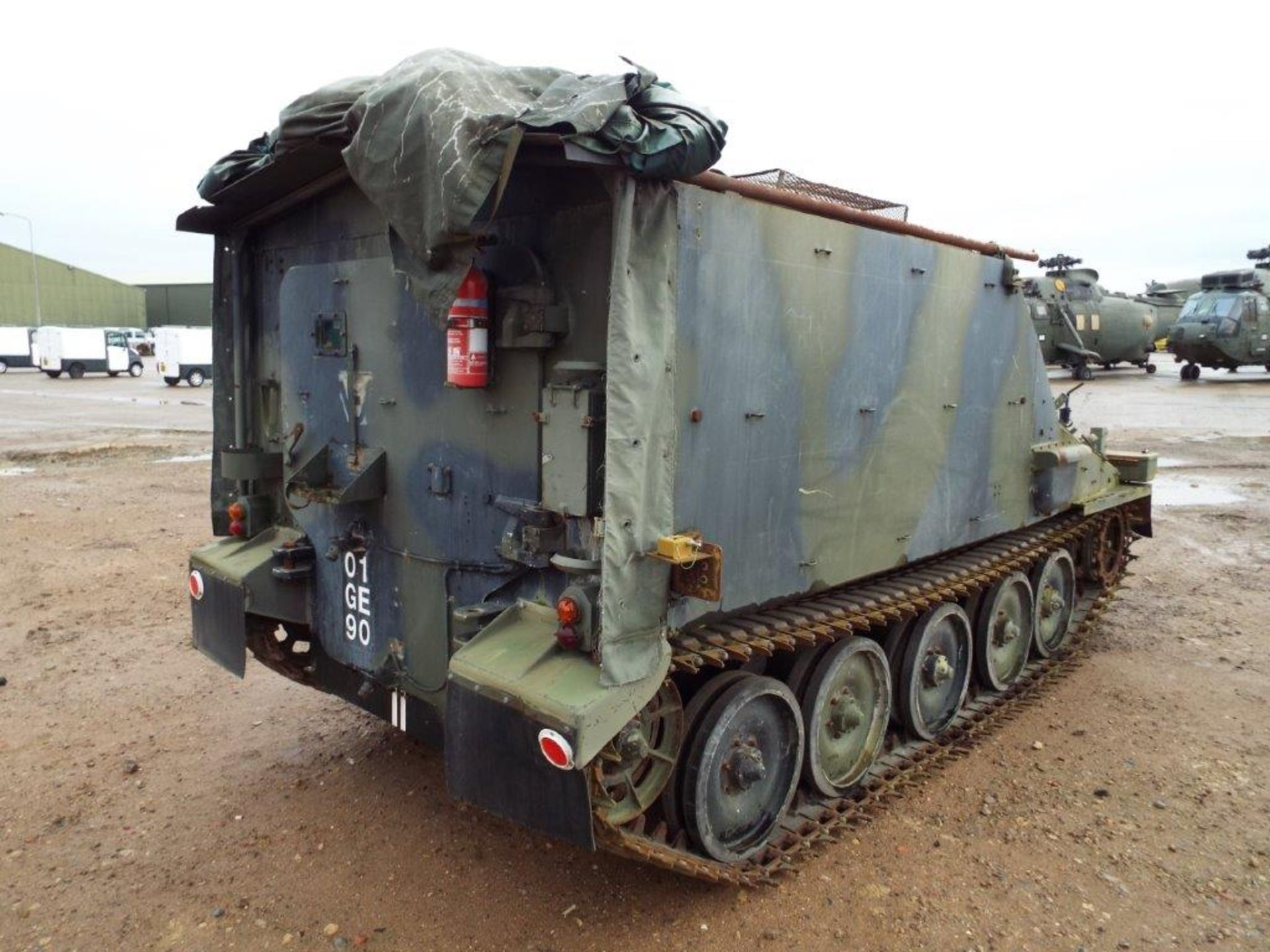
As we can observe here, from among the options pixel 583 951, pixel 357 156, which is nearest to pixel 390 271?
pixel 357 156

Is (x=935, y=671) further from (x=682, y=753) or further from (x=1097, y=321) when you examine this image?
(x=1097, y=321)

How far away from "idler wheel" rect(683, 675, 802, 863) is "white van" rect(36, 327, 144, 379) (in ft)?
Result: 129

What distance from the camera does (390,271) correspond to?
4.16 meters

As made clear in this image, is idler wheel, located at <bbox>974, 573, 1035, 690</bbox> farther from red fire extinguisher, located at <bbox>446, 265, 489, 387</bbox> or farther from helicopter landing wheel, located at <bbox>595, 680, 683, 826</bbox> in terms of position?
red fire extinguisher, located at <bbox>446, 265, 489, 387</bbox>

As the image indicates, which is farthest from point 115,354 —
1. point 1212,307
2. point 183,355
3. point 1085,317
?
point 1212,307

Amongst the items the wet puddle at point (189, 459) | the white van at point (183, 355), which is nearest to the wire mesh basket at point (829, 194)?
the wet puddle at point (189, 459)

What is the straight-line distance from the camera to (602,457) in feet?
11.5

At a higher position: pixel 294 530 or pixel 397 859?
pixel 294 530

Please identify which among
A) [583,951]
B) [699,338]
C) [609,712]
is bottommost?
[583,951]

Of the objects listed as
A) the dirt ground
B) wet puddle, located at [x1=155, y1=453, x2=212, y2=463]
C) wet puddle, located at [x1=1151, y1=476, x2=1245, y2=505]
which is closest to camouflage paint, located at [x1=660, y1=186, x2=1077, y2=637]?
the dirt ground

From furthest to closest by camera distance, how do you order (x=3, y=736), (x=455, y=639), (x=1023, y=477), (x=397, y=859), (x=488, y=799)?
(x=1023, y=477) < (x=3, y=736) < (x=397, y=859) < (x=455, y=639) < (x=488, y=799)

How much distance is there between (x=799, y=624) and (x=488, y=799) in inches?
63.5

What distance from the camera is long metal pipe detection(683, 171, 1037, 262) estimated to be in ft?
12.2

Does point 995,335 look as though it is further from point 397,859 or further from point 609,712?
point 397,859
